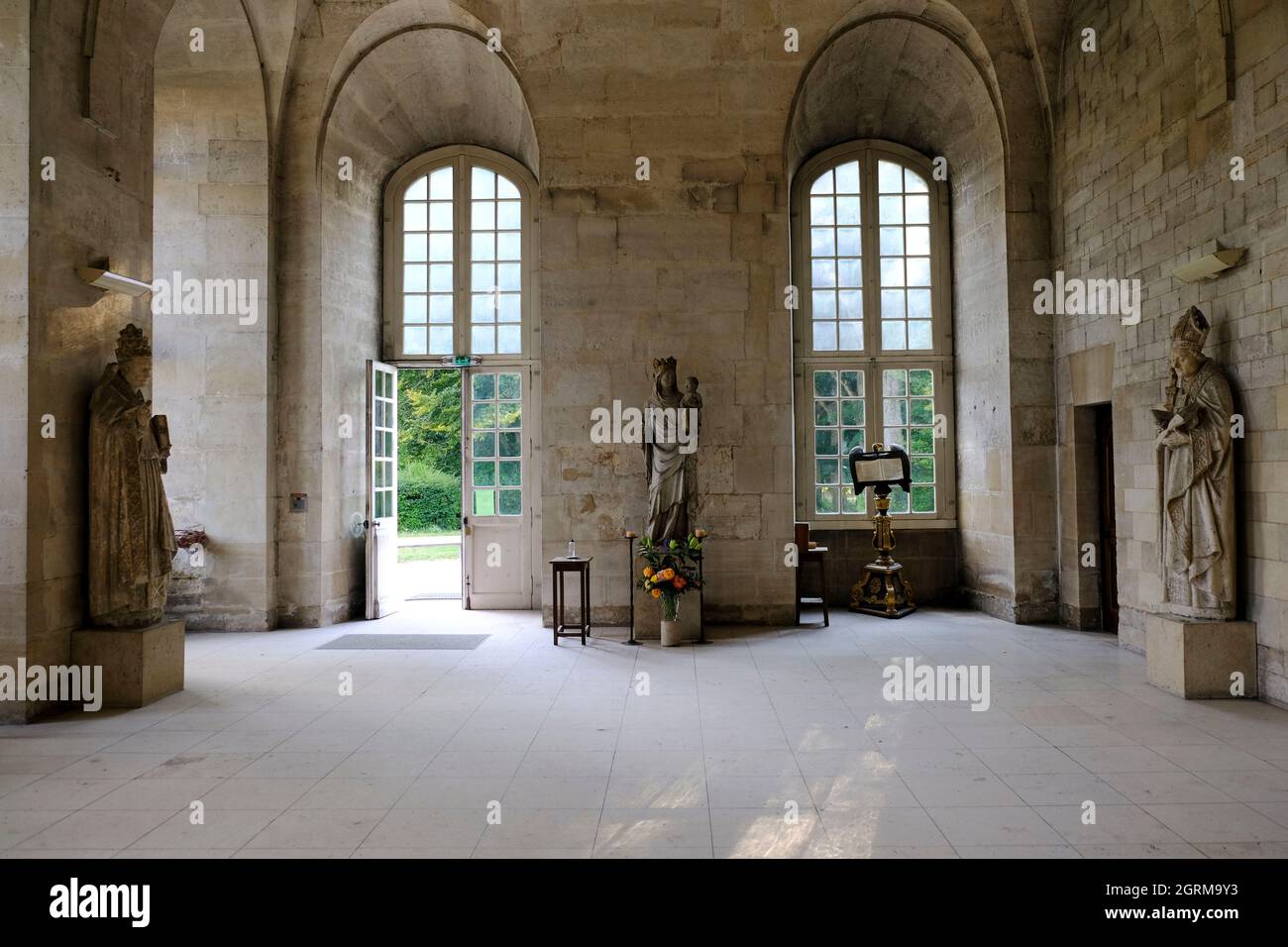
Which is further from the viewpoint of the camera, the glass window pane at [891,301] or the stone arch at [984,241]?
the glass window pane at [891,301]

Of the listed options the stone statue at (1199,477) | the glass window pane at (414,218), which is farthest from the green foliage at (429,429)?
the stone statue at (1199,477)

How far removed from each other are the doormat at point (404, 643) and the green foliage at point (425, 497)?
35.7 feet

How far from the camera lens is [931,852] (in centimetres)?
285

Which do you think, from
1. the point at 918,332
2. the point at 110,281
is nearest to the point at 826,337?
the point at 918,332

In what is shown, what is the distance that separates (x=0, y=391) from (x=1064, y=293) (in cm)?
824

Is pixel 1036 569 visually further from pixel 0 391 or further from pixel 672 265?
pixel 0 391

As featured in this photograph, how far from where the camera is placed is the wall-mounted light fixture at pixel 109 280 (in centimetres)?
489

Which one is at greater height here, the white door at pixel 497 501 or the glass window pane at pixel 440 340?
the glass window pane at pixel 440 340

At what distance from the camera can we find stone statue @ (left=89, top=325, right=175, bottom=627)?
4.85m

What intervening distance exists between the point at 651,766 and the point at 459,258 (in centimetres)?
661

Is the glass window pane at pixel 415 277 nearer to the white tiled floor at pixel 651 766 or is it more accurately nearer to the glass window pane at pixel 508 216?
the glass window pane at pixel 508 216

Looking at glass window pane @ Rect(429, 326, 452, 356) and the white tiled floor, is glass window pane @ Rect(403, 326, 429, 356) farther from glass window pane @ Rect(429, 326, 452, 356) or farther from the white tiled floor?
the white tiled floor

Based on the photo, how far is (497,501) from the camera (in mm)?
8531

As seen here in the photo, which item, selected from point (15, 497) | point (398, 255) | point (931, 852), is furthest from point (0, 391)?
point (931, 852)
